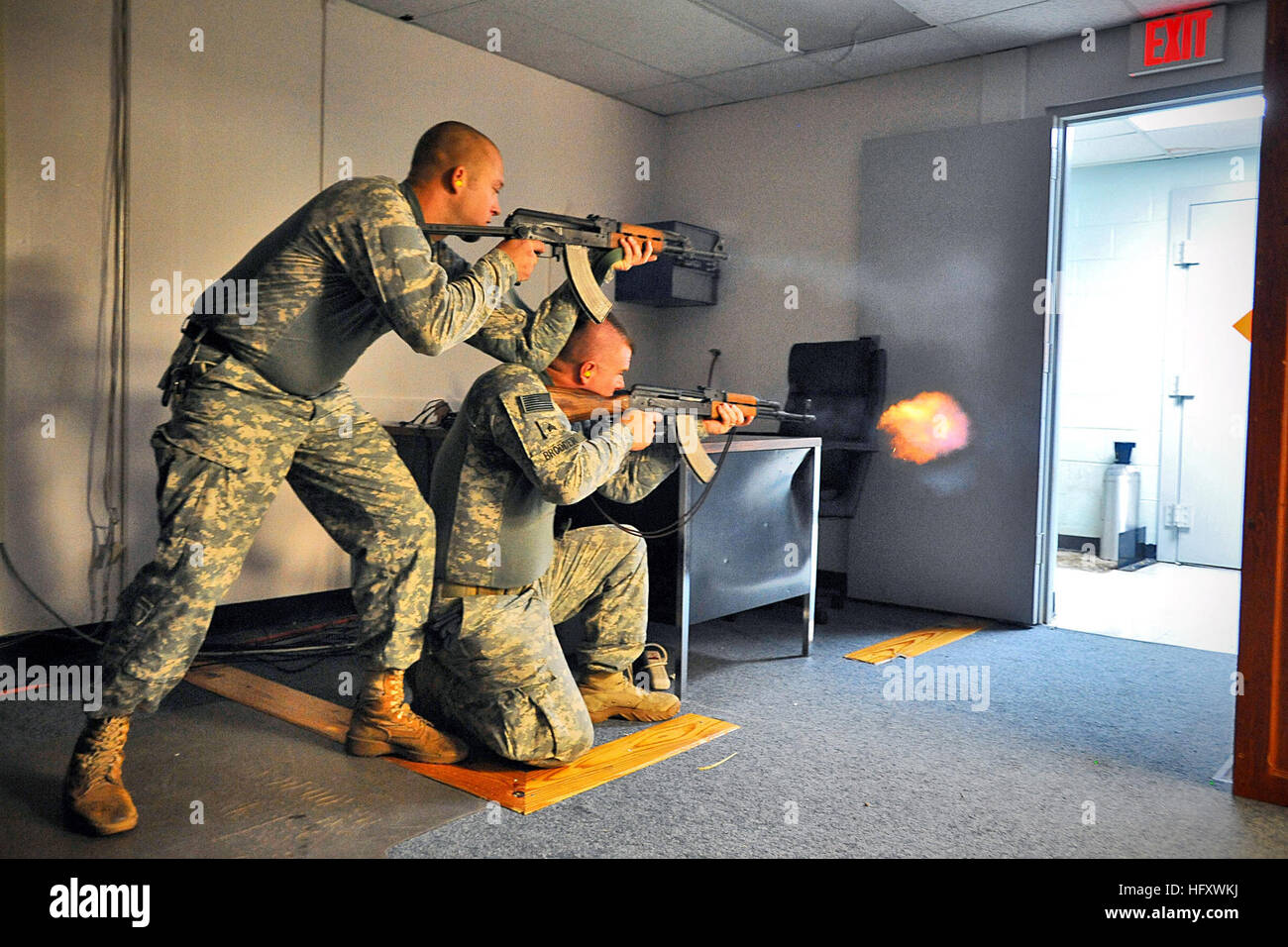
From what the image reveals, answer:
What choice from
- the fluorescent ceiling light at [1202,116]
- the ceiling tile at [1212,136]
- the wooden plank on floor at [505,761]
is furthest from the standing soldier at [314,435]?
the ceiling tile at [1212,136]

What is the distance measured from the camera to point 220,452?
85.9 inches

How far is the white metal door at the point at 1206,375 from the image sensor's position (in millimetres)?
6152

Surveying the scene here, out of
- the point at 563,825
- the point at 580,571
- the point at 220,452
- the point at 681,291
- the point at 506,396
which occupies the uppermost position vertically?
the point at 681,291

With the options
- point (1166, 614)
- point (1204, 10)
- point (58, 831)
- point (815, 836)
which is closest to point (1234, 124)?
point (1204, 10)

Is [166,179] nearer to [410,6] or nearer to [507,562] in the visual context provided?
[410,6]

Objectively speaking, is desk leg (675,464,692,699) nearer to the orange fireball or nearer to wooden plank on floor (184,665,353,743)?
wooden plank on floor (184,665,353,743)

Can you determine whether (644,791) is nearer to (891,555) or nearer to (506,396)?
(506,396)

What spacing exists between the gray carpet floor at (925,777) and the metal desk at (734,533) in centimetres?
27

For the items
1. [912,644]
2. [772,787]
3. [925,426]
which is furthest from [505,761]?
[925,426]

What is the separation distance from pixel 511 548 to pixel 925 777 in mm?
Result: 1191

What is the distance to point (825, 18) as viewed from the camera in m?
4.29

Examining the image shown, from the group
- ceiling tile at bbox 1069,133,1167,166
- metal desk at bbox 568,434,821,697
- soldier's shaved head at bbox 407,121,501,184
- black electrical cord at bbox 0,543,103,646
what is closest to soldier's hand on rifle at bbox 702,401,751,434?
metal desk at bbox 568,434,821,697

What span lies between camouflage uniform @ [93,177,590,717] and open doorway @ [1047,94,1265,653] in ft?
15.1

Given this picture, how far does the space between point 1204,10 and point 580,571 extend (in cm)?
341
